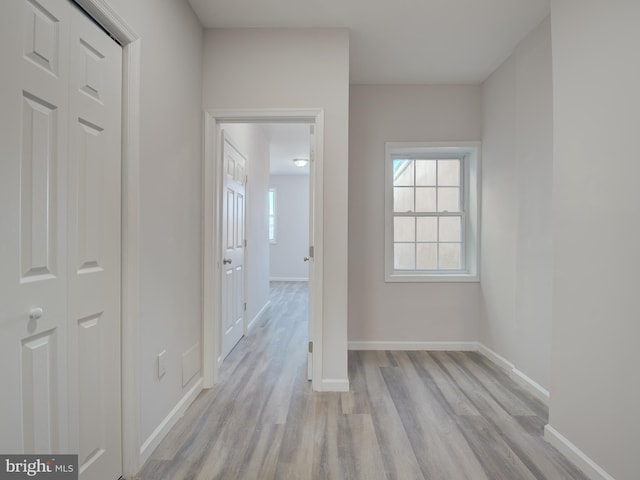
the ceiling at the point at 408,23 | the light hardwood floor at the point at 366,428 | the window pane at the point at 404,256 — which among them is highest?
the ceiling at the point at 408,23

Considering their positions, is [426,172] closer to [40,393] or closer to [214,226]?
[214,226]

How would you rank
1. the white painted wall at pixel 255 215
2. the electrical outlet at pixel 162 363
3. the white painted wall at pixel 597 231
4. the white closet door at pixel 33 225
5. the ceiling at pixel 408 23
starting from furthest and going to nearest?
the white painted wall at pixel 255 215 → the ceiling at pixel 408 23 → the electrical outlet at pixel 162 363 → the white painted wall at pixel 597 231 → the white closet door at pixel 33 225

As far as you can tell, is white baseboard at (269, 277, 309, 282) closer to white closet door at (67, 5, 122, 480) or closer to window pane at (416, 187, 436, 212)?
window pane at (416, 187, 436, 212)

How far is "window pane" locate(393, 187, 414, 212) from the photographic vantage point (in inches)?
139

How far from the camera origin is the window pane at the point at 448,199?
140 inches

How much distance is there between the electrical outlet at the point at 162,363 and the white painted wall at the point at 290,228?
6.31 metres

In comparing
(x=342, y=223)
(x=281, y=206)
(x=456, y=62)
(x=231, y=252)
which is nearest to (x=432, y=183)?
(x=456, y=62)

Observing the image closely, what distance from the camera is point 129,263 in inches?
61.4

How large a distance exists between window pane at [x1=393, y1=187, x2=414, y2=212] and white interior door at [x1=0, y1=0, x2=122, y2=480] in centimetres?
268

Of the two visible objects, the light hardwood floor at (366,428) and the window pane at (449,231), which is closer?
the light hardwood floor at (366,428)

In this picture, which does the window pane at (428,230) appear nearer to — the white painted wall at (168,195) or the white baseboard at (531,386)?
the white baseboard at (531,386)

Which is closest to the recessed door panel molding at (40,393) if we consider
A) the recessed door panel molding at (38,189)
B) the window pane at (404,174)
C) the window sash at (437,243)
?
the recessed door panel molding at (38,189)

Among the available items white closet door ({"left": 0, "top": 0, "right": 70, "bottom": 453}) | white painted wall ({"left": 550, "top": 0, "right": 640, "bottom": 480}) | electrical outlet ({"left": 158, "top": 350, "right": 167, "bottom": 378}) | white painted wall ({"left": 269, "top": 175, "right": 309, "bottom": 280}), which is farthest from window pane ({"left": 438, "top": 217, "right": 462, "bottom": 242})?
white painted wall ({"left": 269, "top": 175, "right": 309, "bottom": 280})

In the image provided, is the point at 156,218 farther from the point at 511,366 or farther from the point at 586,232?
the point at 511,366
